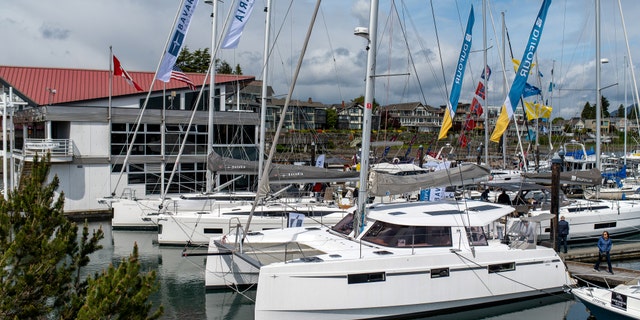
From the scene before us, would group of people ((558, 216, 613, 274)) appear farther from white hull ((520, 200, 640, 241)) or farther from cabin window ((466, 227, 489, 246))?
cabin window ((466, 227, 489, 246))

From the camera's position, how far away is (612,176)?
132 ft

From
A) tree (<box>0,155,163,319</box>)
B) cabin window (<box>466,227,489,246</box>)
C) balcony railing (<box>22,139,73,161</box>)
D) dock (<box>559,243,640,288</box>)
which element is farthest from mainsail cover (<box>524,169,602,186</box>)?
balcony railing (<box>22,139,73,161</box>)

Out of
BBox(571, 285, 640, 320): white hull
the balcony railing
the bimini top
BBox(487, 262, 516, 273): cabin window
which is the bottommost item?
BBox(571, 285, 640, 320): white hull

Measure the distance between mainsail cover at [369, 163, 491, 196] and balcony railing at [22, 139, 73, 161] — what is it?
19.9 metres

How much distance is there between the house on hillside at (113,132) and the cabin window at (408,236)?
636 inches

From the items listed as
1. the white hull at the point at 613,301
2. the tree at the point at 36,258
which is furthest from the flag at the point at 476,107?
the tree at the point at 36,258

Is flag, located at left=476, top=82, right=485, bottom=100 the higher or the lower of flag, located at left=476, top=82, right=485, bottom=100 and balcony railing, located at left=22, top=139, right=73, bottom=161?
the higher

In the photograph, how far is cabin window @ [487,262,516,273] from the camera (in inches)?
628

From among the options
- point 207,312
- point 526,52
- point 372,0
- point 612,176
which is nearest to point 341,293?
point 207,312

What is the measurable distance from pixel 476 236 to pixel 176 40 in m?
18.0

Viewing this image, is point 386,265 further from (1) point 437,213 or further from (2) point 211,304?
(2) point 211,304

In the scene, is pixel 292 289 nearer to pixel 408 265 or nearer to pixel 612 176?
pixel 408 265

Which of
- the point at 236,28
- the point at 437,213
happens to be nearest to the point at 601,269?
the point at 437,213

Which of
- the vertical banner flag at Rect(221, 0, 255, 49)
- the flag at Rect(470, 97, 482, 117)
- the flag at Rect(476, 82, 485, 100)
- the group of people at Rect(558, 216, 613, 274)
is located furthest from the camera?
the flag at Rect(470, 97, 482, 117)
